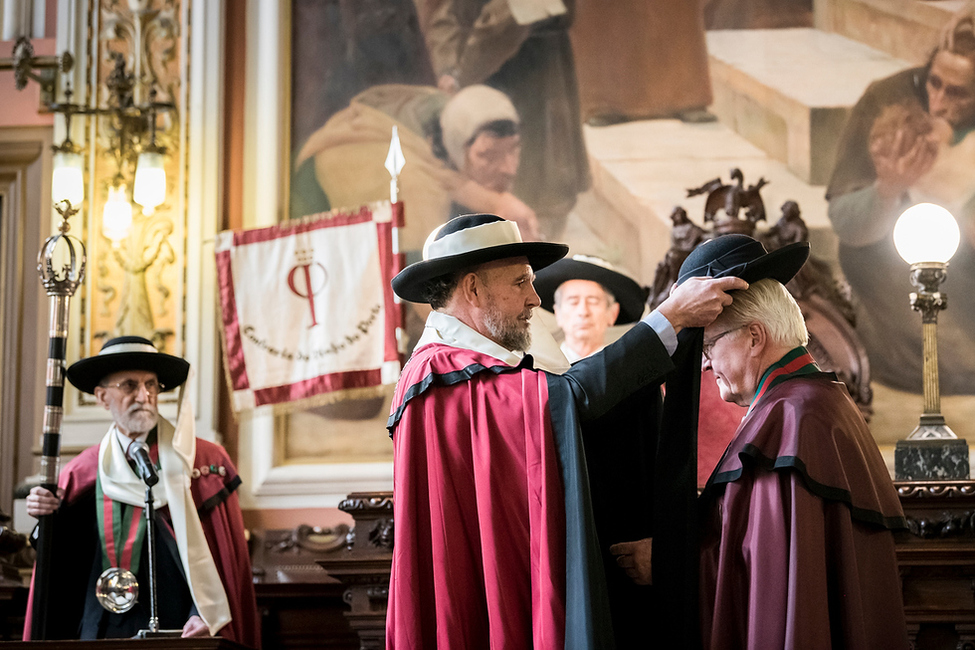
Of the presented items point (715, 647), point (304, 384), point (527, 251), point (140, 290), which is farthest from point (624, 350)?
point (140, 290)

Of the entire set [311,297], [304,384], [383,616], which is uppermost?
[311,297]

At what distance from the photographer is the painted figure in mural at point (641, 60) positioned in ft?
19.6

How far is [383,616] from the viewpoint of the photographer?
179 inches

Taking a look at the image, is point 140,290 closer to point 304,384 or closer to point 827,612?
point 304,384

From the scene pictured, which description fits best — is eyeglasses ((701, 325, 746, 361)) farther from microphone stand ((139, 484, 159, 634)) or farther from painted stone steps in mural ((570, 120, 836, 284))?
painted stone steps in mural ((570, 120, 836, 284))

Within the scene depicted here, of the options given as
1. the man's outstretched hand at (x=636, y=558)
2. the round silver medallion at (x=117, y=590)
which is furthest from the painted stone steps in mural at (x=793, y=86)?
the round silver medallion at (x=117, y=590)

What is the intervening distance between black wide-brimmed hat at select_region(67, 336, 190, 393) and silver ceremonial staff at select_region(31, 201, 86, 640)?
0.39 metres

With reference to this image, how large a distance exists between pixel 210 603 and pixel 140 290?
6.86 feet

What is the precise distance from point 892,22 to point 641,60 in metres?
1.27

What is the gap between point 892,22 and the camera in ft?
19.2

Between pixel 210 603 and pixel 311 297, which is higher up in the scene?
pixel 311 297

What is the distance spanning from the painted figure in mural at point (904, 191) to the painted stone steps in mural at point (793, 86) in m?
0.10

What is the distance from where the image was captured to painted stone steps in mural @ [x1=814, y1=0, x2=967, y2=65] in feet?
19.1

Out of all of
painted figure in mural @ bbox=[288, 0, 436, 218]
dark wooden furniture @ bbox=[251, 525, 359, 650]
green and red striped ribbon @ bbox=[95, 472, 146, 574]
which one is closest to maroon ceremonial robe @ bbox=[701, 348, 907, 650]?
green and red striped ribbon @ bbox=[95, 472, 146, 574]
